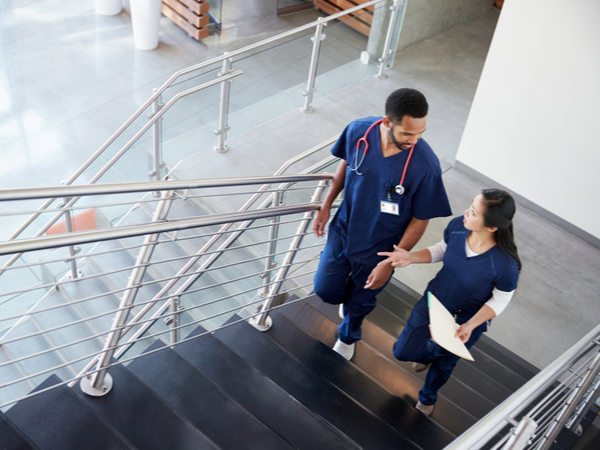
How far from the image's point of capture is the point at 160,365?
8.16ft

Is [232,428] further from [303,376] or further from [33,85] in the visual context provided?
[33,85]

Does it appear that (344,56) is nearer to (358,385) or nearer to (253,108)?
(253,108)

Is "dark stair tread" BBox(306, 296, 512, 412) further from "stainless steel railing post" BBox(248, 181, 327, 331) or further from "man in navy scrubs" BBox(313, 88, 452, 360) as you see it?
"man in navy scrubs" BBox(313, 88, 452, 360)

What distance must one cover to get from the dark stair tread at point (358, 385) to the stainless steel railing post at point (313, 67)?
2.90 m

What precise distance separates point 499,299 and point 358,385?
89 centimetres

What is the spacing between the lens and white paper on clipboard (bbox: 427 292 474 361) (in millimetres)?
2168

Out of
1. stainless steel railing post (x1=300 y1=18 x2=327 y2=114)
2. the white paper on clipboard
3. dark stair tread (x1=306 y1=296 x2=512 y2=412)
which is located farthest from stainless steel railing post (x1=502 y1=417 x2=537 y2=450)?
stainless steel railing post (x1=300 y1=18 x2=327 y2=114)

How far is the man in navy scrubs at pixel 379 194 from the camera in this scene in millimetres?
2178

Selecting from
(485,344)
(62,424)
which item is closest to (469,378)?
(485,344)

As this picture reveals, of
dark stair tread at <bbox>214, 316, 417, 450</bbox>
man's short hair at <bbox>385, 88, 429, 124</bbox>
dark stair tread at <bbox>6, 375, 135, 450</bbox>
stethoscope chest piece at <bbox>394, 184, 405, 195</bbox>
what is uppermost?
man's short hair at <bbox>385, 88, 429, 124</bbox>

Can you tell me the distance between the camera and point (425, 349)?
262 cm

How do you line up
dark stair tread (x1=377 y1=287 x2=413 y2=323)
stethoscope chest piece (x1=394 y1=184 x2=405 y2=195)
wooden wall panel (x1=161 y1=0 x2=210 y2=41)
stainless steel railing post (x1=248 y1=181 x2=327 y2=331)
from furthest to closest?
wooden wall panel (x1=161 y1=0 x2=210 y2=41)
dark stair tread (x1=377 y1=287 x2=413 y2=323)
stainless steel railing post (x1=248 y1=181 x2=327 y2=331)
stethoscope chest piece (x1=394 y1=184 x2=405 y2=195)

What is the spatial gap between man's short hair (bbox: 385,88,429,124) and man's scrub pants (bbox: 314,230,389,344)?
685 millimetres

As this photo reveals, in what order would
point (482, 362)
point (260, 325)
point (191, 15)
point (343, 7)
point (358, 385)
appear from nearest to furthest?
point (358, 385), point (260, 325), point (482, 362), point (191, 15), point (343, 7)
